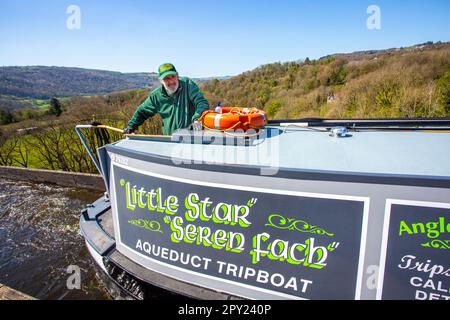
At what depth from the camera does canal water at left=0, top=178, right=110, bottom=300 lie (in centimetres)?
365

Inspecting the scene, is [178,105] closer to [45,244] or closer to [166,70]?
[166,70]

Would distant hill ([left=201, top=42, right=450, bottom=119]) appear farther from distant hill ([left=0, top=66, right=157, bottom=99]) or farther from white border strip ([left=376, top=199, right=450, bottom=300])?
distant hill ([left=0, top=66, right=157, bottom=99])

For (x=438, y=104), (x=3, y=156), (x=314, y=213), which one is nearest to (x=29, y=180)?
(x=3, y=156)

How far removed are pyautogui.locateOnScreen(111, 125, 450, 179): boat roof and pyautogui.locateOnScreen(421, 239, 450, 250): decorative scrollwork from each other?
1.28ft

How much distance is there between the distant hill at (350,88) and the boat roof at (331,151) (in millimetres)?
5586

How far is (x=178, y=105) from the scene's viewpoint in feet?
10.8

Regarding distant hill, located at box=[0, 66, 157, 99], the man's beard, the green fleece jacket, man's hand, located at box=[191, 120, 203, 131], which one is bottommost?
man's hand, located at box=[191, 120, 203, 131]

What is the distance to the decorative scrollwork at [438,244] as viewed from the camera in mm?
1535

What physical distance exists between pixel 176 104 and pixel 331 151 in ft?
6.63

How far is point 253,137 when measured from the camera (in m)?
2.39

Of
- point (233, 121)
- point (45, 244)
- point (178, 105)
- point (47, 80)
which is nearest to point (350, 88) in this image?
point (178, 105)

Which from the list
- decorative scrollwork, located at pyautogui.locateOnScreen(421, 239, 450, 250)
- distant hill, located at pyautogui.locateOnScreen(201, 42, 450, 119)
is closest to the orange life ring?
decorative scrollwork, located at pyautogui.locateOnScreen(421, 239, 450, 250)

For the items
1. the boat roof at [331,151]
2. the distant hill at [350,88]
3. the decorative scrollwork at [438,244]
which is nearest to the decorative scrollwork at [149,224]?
the boat roof at [331,151]
